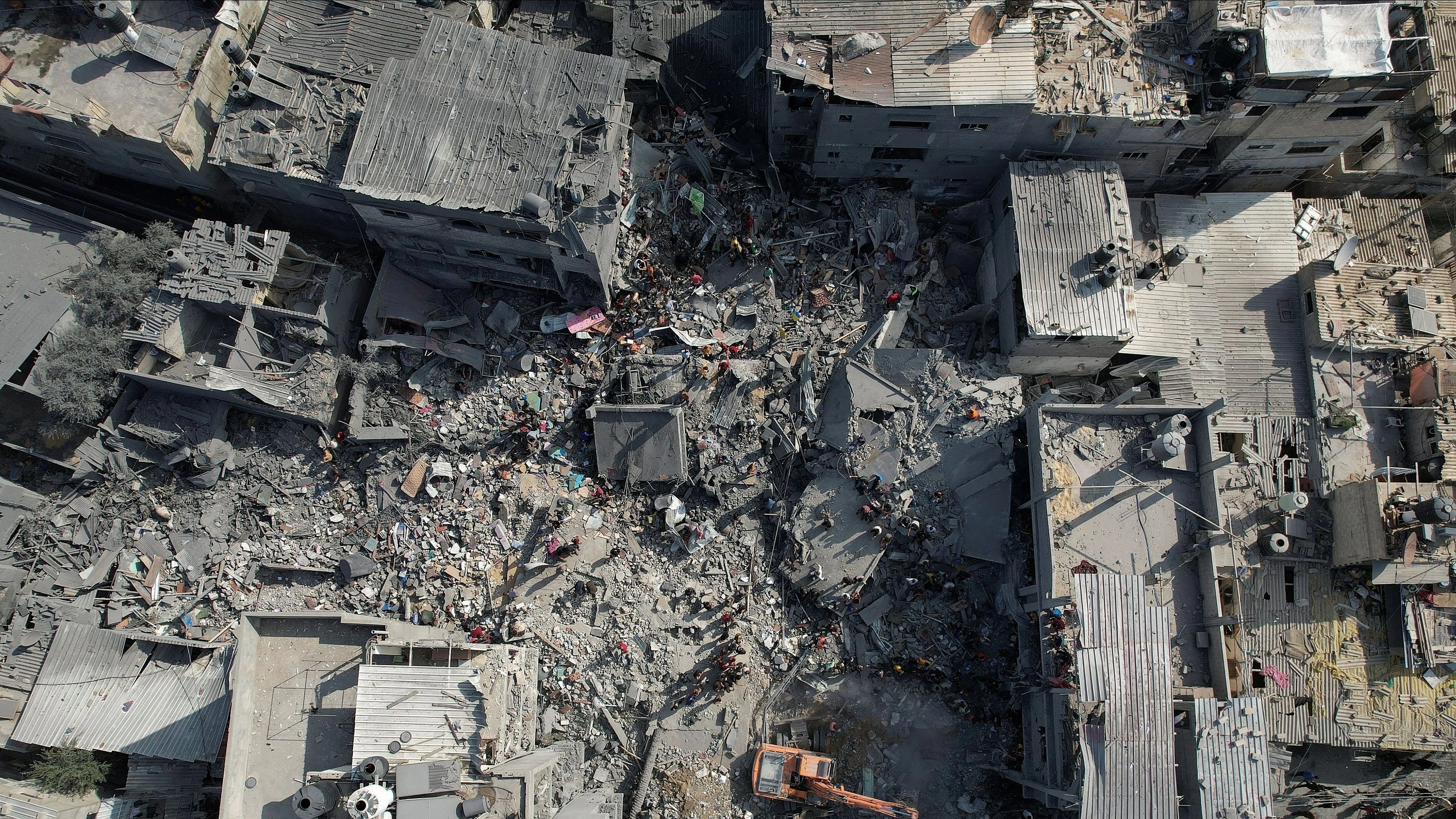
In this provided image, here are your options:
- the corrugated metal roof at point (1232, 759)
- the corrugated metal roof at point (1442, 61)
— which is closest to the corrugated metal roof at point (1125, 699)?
the corrugated metal roof at point (1232, 759)

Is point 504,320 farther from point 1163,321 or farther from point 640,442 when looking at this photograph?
point 1163,321

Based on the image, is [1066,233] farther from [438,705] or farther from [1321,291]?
[438,705]

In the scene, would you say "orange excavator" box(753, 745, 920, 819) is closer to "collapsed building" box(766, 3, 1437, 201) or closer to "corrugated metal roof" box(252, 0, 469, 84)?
"collapsed building" box(766, 3, 1437, 201)

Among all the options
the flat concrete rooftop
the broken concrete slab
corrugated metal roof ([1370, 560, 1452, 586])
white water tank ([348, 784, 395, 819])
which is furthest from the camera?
the broken concrete slab

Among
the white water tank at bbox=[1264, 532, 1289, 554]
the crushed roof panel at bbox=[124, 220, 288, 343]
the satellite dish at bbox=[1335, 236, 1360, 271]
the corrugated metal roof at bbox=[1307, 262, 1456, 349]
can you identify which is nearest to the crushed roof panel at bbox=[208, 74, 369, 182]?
the crushed roof panel at bbox=[124, 220, 288, 343]

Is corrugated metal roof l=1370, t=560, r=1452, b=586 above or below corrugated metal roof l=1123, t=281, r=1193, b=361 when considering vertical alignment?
below

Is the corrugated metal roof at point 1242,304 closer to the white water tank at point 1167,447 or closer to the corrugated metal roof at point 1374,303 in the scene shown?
the corrugated metal roof at point 1374,303
